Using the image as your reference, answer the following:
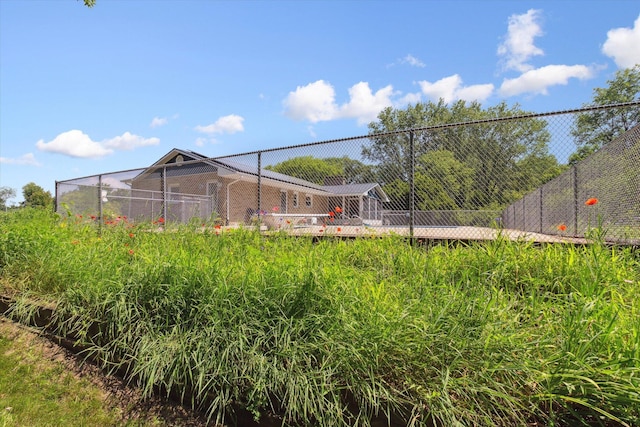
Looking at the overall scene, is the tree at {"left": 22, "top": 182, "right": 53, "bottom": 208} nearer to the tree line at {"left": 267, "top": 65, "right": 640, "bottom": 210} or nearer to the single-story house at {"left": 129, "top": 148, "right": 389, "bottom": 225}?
the single-story house at {"left": 129, "top": 148, "right": 389, "bottom": 225}

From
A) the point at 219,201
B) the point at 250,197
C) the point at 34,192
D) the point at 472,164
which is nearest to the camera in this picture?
the point at 472,164

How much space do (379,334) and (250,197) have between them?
8600 mm

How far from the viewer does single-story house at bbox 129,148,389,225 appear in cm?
557

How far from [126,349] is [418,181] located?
3.81 metres

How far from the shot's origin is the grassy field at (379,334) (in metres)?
1.44

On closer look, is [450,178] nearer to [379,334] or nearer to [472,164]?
[472,164]

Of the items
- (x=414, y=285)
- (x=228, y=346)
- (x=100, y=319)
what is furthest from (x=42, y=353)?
(x=414, y=285)

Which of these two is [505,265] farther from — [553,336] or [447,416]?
[447,416]

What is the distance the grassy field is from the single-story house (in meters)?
2.10

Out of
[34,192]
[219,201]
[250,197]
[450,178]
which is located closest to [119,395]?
[450,178]

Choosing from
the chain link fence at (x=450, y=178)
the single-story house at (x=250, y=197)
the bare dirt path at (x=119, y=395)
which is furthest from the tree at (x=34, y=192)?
the bare dirt path at (x=119, y=395)

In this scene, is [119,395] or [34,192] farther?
[34,192]

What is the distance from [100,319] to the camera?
2439 mm

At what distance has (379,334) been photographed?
170 cm
